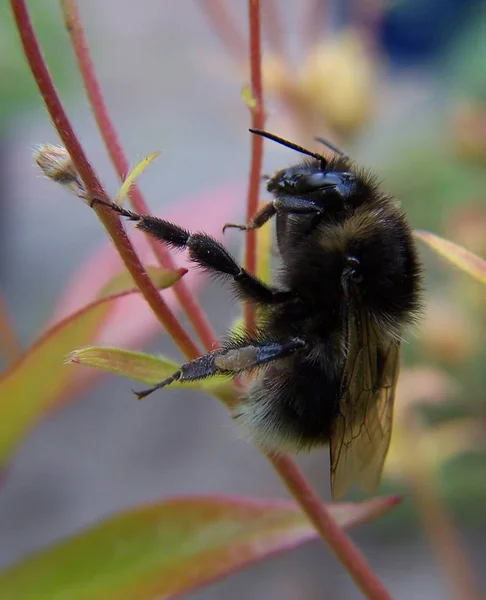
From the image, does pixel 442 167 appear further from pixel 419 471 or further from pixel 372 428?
pixel 372 428

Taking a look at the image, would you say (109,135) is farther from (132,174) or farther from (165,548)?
(165,548)

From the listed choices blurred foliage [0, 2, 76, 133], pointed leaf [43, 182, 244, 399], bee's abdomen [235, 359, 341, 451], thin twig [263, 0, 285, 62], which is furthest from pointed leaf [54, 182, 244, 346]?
blurred foliage [0, 2, 76, 133]

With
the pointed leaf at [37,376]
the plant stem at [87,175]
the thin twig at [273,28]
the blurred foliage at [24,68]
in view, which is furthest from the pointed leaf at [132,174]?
the blurred foliage at [24,68]

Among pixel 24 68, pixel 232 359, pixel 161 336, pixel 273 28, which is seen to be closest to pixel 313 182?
pixel 232 359

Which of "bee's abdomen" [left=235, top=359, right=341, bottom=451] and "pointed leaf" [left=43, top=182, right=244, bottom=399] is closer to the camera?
"bee's abdomen" [left=235, top=359, right=341, bottom=451]

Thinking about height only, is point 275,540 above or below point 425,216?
below

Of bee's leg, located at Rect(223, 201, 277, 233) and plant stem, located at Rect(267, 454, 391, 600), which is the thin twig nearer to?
bee's leg, located at Rect(223, 201, 277, 233)

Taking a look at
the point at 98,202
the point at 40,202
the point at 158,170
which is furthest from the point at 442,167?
the point at 40,202
